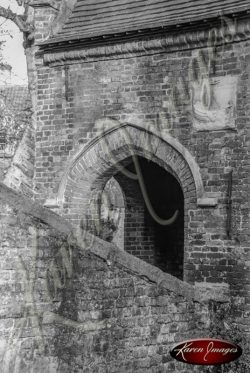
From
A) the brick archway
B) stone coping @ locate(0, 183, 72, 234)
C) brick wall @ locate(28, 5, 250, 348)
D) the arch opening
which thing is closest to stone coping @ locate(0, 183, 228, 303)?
stone coping @ locate(0, 183, 72, 234)

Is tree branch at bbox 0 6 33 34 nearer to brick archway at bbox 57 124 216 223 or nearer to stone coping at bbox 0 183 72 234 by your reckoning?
brick archway at bbox 57 124 216 223

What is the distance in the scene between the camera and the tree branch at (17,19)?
16.5 metres

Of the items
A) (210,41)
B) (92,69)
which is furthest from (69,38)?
(210,41)

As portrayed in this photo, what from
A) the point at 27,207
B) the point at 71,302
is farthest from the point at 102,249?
the point at 27,207

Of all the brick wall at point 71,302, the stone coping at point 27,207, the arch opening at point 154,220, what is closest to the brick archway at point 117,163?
the arch opening at point 154,220

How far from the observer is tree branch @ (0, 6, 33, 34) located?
54.2ft

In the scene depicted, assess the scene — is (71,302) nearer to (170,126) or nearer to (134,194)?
(170,126)

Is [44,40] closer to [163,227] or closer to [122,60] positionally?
[122,60]

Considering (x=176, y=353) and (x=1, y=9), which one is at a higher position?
(x=1, y=9)

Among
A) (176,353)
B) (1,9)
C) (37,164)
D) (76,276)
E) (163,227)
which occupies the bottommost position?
(176,353)

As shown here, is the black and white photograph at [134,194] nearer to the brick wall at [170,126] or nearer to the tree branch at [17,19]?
the brick wall at [170,126]

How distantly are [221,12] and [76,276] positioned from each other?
5.37 metres

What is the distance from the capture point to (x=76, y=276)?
25.2ft

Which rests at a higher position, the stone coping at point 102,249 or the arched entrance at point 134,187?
the arched entrance at point 134,187
